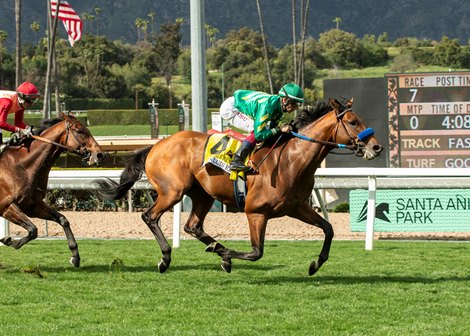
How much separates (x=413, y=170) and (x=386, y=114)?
14.2ft

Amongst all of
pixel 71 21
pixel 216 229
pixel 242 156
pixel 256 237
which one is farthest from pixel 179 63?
pixel 256 237

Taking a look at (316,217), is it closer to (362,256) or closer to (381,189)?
(362,256)

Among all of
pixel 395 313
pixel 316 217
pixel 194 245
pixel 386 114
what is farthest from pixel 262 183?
pixel 386 114

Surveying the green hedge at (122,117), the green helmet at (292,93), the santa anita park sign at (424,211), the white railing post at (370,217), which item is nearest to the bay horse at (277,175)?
the green helmet at (292,93)

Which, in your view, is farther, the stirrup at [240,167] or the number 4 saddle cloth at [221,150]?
the number 4 saddle cloth at [221,150]

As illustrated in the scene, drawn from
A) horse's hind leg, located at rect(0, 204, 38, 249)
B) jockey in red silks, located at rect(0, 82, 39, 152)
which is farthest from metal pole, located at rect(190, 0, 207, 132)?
horse's hind leg, located at rect(0, 204, 38, 249)

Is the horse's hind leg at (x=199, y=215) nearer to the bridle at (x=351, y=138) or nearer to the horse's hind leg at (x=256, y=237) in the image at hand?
the horse's hind leg at (x=256, y=237)

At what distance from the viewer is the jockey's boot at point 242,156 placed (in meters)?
7.25

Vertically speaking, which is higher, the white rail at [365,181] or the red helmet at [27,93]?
the red helmet at [27,93]

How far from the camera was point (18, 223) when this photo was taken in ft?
25.8

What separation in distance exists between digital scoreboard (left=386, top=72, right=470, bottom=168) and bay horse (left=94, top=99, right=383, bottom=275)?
632cm

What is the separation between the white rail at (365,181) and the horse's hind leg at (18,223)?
1.87 metres

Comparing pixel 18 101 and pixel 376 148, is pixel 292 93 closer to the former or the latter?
pixel 376 148

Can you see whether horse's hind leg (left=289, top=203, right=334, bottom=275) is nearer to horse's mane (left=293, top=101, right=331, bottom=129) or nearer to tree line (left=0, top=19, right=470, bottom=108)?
horse's mane (left=293, top=101, right=331, bottom=129)
